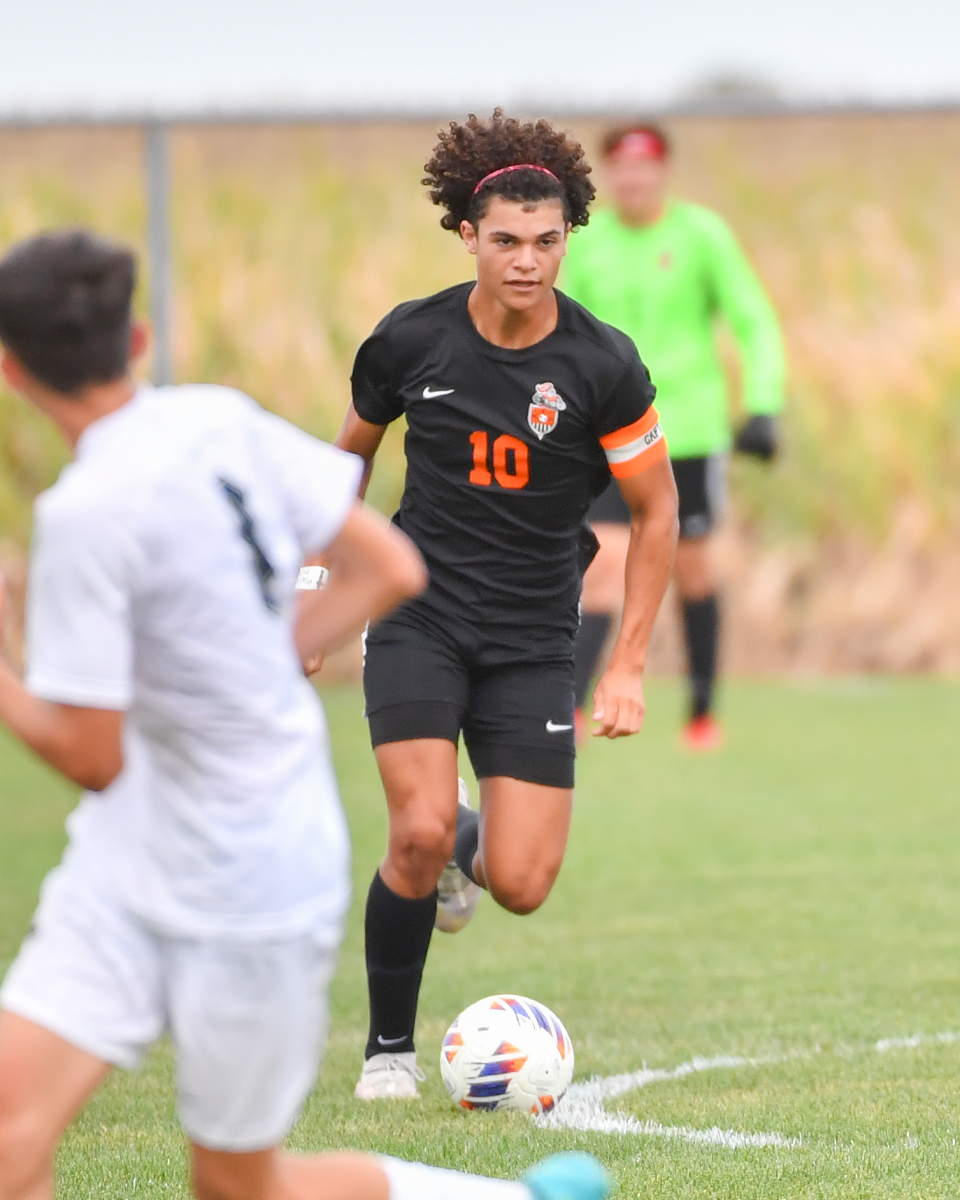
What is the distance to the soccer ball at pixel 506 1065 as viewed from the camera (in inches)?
164

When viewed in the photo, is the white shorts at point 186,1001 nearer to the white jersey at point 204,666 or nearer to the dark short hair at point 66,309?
the white jersey at point 204,666

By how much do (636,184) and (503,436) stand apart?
433cm

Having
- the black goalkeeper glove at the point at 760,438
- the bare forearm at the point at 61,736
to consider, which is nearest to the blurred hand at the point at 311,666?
the bare forearm at the point at 61,736

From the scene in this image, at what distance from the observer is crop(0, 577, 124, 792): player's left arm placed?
2.48 metres

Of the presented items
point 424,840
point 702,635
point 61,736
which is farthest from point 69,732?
point 702,635

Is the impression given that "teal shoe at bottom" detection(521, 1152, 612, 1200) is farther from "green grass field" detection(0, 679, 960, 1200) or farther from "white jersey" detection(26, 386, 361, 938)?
"green grass field" detection(0, 679, 960, 1200)

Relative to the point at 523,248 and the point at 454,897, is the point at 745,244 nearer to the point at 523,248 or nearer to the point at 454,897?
the point at 454,897

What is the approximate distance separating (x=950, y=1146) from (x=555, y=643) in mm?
1444

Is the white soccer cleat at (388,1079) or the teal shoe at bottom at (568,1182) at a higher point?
the teal shoe at bottom at (568,1182)

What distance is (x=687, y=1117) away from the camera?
13.4ft

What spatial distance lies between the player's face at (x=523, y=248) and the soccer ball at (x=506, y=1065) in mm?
1604

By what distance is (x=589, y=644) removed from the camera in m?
7.77

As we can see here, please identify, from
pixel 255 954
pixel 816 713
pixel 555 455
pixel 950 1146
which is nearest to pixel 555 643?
pixel 555 455

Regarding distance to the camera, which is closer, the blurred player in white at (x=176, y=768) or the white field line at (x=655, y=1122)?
the blurred player in white at (x=176, y=768)
